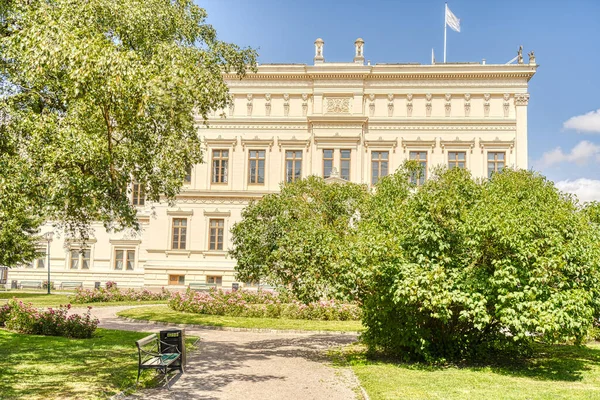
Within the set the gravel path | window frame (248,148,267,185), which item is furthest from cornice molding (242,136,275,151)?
the gravel path

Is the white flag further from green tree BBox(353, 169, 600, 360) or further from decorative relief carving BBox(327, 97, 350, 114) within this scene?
green tree BBox(353, 169, 600, 360)

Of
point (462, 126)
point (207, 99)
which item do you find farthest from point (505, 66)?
point (207, 99)

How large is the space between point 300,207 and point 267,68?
22.8 m

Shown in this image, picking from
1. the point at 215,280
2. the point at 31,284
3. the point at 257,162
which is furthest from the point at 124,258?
the point at 257,162

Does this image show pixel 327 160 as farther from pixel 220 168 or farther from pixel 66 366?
pixel 66 366

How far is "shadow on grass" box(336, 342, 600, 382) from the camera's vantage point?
11477 millimetres

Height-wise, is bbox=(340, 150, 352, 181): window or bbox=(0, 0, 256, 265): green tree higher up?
bbox=(340, 150, 352, 181): window

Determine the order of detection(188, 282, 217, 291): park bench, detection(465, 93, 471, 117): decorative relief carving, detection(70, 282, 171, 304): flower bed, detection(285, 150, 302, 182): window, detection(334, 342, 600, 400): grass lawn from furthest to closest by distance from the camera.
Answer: detection(285, 150, 302, 182): window, detection(465, 93, 471, 117): decorative relief carving, detection(188, 282, 217, 291): park bench, detection(70, 282, 171, 304): flower bed, detection(334, 342, 600, 400): grass lawn

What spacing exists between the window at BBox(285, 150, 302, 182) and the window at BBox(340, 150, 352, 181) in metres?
2.81

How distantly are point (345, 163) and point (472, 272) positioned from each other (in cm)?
2679

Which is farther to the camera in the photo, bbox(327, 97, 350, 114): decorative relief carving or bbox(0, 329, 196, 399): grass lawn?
bbox(327, 97, 350, 114): decorative relief carving

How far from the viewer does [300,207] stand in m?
18.0

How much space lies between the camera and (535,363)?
12633 millimetres

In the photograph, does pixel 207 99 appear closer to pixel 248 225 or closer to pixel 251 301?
pixel 248 225
